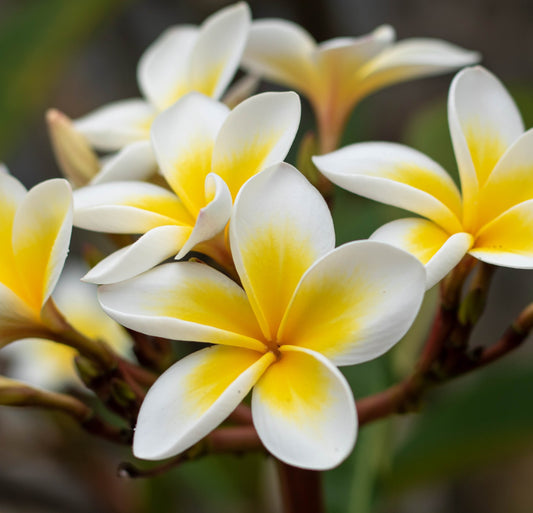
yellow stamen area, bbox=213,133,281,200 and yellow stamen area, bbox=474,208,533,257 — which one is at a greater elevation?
yellow stamen area, bbox=213,133,281,200

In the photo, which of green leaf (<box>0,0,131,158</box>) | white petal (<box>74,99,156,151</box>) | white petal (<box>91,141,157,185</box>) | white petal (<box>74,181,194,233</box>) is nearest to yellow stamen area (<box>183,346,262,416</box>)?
white petal (<box>74,181,194,233</box>)

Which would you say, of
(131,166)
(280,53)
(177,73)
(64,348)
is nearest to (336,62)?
(280,53)

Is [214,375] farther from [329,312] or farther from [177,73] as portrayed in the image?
[177,73]

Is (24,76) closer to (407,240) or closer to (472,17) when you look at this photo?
(407,240)

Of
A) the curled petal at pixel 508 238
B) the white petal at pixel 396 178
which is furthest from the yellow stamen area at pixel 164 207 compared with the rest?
the curled petal at pixel 508 238

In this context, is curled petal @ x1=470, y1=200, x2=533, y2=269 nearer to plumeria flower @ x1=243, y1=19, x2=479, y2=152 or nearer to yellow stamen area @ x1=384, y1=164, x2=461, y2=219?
yellow stamen area @ x1=384, y1=164, x2=461, y2=219

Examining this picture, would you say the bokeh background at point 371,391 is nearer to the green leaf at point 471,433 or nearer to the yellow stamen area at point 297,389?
the green leaf at point 471,433
